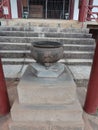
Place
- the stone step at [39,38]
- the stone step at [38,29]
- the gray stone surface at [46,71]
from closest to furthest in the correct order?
1. the gray stone surface at [46,71]
2. the stone step at [39,38]
3. the stone step at [38,29]

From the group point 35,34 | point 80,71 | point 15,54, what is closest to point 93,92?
point 80,71

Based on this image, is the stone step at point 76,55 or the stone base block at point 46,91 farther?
the stone step at point 76,55

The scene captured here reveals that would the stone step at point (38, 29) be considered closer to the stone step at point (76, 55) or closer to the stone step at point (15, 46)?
the stone step at point (15, 46)

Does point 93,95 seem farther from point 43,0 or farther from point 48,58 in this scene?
point 43,0

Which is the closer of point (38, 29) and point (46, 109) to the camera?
point (46, 109)

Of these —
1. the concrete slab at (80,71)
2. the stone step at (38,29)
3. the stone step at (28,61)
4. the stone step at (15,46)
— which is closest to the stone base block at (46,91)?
the concrete slab at (80,71)

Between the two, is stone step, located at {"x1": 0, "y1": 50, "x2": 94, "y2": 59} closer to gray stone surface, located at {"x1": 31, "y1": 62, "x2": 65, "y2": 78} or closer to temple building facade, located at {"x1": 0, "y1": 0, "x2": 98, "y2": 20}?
gray stone surface, located at {"x1": 31, "y1": 62, "x2": 65, "y2": 78}

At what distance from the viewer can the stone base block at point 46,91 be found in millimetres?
1680

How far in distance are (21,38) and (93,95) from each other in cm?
293

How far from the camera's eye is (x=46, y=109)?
5.70 ft

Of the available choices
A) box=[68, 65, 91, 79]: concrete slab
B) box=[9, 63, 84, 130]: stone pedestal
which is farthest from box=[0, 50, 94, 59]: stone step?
box=[9, 63, 84, 130]: stone pedestal

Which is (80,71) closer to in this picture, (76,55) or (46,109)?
(76,55)

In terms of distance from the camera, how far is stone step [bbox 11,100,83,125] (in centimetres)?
172

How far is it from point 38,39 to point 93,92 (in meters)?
2.67
